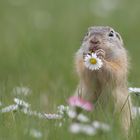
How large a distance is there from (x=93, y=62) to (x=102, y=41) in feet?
1.65

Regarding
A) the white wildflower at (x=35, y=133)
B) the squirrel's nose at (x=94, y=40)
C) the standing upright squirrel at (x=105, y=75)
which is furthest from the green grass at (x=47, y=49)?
the squirrel's nose at (x=94, y=40)

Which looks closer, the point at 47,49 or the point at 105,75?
the point at 105,75

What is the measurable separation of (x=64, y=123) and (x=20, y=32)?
6.76m

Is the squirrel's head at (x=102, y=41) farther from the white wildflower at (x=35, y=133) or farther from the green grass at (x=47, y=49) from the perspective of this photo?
the white wildflower at (x=35, y=133)

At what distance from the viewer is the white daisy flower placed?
612 cm

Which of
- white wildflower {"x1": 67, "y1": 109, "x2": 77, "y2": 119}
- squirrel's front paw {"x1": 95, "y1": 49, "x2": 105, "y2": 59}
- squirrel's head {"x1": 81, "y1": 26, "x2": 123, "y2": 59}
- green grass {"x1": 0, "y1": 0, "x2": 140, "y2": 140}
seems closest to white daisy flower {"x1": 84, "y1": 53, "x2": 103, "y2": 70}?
squirrel's front paw {"x1": 95, "y1": 49, "x2": 105, "y2": 59}

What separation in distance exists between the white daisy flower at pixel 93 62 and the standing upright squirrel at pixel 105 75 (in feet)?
0.74

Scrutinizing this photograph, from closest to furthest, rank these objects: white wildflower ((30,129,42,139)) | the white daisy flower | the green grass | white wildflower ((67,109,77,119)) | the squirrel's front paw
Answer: white wildflower ((30,129,42,139)) → white wildflower ((67,109,77,119)) → the green grass → the white daisy flower → the squirrel's front paw

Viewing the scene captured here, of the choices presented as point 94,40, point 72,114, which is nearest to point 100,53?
point 94,40

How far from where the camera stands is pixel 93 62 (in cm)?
615

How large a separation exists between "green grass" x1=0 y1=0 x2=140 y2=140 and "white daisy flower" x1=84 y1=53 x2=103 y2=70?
440 millimetres

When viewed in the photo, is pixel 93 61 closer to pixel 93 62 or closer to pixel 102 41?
pixel 93 62

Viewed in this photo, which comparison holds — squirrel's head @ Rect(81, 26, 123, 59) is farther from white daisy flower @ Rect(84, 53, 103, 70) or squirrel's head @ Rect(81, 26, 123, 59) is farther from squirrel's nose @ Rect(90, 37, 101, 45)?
white daisy flower @ Rect(84, 53, 103, 70)

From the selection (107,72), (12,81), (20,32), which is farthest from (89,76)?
(20,32)
